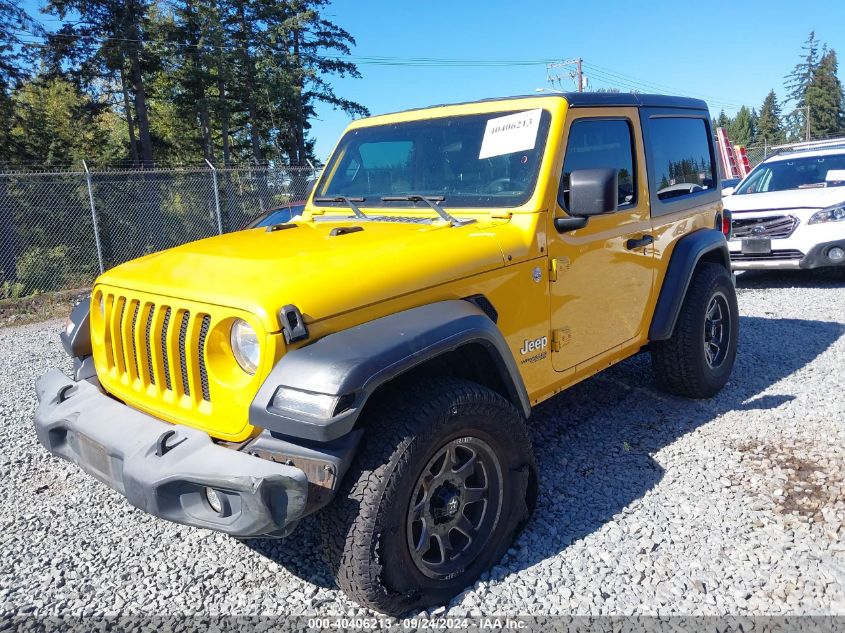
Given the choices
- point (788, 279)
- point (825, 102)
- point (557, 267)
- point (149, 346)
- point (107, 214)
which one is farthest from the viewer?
point (825, 102)

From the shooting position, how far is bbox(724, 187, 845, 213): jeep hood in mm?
8109

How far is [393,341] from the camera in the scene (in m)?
2.24

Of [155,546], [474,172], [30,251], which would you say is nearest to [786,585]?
[474,172]

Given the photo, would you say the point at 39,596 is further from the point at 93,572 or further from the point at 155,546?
the point at 155,546

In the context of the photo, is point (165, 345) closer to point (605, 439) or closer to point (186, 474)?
point (186, 474)

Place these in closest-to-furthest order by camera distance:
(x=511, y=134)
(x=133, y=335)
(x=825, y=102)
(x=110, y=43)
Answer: (x=133, y=335), (x=511, y=134), (x=110, y=43), (x=825, y=102)

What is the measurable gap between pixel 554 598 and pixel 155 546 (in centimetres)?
190

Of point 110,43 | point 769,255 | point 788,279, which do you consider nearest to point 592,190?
point 769,255

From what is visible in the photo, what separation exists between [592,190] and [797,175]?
7.80 m

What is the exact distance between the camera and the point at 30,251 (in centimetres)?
1198

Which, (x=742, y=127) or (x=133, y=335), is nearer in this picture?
(x=133, y=335)

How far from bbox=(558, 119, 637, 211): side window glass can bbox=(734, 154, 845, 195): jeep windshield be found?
251 inches

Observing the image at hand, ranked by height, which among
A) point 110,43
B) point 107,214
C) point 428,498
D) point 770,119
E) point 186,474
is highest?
point 770,119

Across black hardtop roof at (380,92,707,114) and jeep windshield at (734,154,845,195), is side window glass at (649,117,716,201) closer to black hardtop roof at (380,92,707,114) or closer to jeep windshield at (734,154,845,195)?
black hardtop roof at (380,92,707,114)
